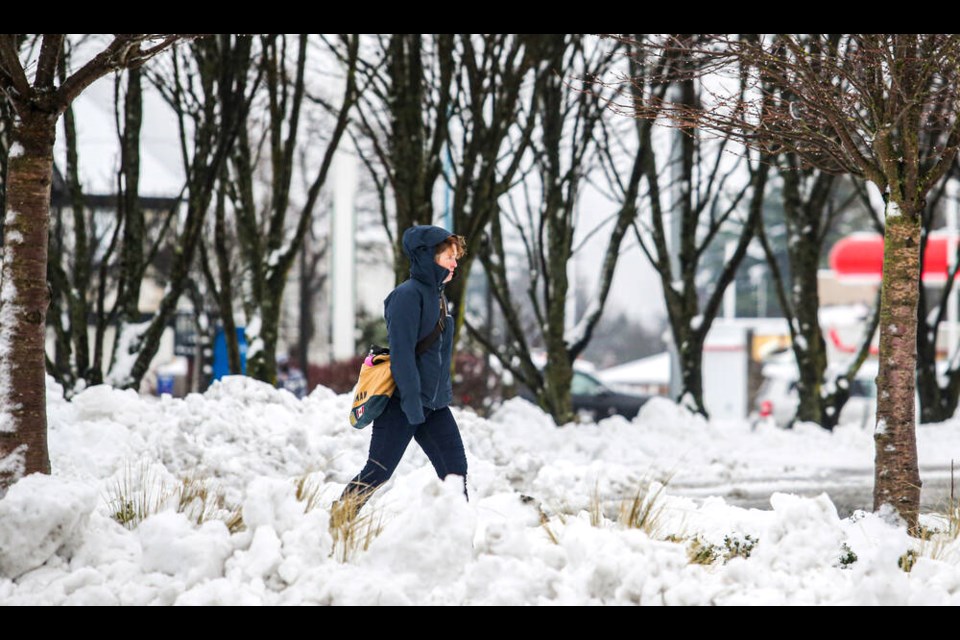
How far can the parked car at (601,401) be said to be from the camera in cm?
2248

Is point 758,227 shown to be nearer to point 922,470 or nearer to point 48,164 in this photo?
point 922,470

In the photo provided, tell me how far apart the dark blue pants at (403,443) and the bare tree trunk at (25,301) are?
1583mm

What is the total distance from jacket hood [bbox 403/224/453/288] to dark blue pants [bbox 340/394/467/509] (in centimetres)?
63

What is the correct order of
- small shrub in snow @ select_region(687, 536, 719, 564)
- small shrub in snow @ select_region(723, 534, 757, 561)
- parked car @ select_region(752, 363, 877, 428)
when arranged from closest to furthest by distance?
small shrub in snow @ select_region(687, 536, 719, 564)
small shrub in snow @ select_region(723, 534, 757, 561)
parked car @ select_region(752, 363, 877, 428)

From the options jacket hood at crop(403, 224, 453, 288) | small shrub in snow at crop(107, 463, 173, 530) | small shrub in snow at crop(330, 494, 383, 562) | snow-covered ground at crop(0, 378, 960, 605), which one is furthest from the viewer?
jacket hood at crop(403, 224, 453, 288)

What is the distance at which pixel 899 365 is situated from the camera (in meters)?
6.31

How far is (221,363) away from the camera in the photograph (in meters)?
17.5

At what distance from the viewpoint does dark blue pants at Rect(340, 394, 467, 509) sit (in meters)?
5.83

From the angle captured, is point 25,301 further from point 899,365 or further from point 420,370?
point 899,365

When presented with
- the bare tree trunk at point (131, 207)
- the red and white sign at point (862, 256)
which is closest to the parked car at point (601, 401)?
the red and white sign at point (862, 256)

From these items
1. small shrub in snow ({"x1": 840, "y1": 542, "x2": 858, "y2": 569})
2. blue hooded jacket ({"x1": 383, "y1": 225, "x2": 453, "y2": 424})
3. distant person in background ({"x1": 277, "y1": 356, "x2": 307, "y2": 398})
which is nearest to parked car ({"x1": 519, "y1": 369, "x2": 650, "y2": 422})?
distant person in background ({"x1": 277, "y1": 356, "x2": 307, "y2": 398})

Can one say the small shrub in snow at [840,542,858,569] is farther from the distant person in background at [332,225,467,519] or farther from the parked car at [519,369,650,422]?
the parked car at [519,369,650,422]

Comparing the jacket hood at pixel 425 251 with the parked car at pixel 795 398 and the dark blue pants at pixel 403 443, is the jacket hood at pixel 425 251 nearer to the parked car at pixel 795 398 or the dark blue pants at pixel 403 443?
the dark blue pants at pixel 403 443
